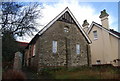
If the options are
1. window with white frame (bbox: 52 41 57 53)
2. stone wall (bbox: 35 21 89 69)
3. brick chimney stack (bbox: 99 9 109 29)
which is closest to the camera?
stone wall (bbox: 35 21 89 69)

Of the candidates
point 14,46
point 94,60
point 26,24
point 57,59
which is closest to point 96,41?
point 94,60

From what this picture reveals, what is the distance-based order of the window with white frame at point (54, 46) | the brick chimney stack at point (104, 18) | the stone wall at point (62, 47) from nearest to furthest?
the stone wall at point (62, 47), the window with white frame at point (54, 46), the brick chimney stack at point (104, 18)

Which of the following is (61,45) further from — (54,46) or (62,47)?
(54,46)

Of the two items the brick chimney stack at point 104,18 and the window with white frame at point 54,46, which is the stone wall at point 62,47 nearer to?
the window with white frame at point 54,46

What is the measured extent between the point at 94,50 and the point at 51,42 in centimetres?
964

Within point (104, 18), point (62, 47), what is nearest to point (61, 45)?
point (62, 47)

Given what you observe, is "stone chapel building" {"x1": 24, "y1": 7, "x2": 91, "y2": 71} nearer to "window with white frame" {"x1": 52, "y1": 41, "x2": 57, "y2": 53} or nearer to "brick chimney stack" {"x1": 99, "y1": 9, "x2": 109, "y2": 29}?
"window with white frame" {"x1": 52, "y1": 41, "x2": 57, "y2": 53}

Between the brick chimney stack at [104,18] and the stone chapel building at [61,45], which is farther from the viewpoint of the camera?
the brick chimney stack at [104,18]

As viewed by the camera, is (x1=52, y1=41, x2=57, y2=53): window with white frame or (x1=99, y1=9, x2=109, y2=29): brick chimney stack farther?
(x1=99, y1=9, x2=109, y2=29): brick chimney stack

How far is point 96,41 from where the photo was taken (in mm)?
23391

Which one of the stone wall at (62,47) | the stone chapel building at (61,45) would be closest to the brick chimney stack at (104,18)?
the stone chapel building at (61,45)

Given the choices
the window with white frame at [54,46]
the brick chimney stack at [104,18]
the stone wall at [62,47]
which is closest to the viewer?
the stone wall at [62,47]

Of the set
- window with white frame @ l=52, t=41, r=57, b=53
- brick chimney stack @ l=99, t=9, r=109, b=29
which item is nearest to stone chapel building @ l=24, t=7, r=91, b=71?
window with white frame @ l=52, t=41, r=57, b=53

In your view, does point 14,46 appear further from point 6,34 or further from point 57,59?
point 57,59
